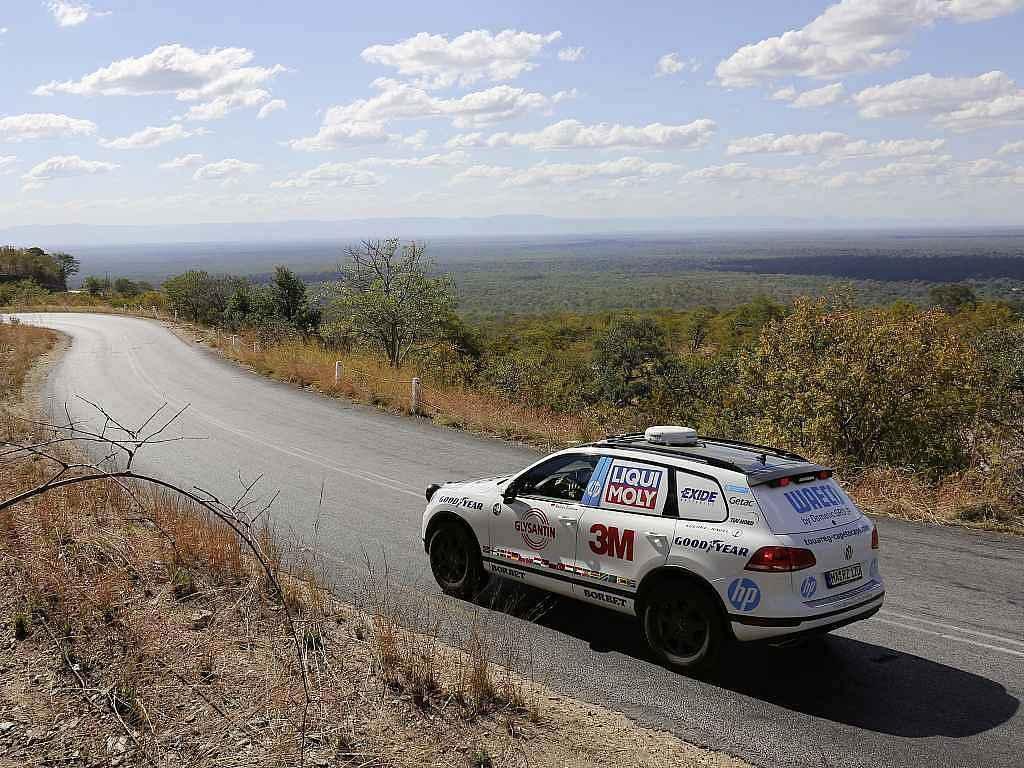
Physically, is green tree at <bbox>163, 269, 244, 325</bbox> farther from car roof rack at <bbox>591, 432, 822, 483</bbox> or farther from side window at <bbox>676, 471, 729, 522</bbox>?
side window at <bbox>676, 471, 729, 522</bbox>

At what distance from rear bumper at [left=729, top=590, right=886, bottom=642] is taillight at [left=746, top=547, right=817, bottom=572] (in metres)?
0.35

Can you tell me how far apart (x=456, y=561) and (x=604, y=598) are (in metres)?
1.83

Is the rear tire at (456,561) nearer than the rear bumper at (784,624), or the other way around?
the rear bumper at (784,624)

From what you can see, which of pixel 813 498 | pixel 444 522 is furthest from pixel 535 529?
pixel 813 498

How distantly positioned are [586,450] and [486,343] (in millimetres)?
54646

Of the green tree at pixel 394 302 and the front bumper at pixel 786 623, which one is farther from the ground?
the green tree at pixel 394 302

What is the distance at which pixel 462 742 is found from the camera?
5.27 metres

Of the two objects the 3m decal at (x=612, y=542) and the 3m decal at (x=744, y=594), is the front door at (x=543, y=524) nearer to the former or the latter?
the 3m decal at (x=612, y=542)

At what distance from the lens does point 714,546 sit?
6.37 m

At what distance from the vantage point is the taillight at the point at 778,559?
612cm

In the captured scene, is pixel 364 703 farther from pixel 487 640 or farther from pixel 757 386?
pixel 757 386

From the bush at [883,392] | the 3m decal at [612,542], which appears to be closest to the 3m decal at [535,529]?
the 3m decal at [612,542]

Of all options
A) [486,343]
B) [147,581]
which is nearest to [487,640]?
[147,581]

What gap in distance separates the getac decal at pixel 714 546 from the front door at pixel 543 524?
1.06 meters
